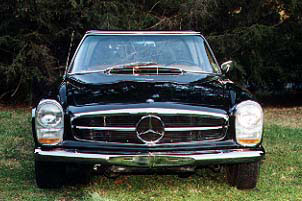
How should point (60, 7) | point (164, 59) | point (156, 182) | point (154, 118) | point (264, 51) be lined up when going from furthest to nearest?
point (264, 51)
point (60, 7)
point (164, 59)
point (156, 182)
point (154, 118)

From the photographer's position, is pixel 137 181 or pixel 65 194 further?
pixel 137 181

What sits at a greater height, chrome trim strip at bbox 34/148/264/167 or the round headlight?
the round headlight

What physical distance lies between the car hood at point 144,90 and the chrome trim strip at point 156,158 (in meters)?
0.44

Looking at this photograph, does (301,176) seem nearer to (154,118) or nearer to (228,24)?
(154,118)

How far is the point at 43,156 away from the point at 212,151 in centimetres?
146

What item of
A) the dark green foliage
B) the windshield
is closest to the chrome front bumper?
the windshield

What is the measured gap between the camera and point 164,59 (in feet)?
20.8

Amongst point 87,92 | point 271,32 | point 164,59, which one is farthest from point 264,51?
point 87,92

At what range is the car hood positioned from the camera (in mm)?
5070

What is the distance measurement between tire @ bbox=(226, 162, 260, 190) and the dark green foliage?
829cm

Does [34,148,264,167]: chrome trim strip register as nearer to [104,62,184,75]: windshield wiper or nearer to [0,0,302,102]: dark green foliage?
[104,62,184,75]: windshield wiper

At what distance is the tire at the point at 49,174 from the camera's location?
17.4ft

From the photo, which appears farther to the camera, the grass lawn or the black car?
the grass lawn

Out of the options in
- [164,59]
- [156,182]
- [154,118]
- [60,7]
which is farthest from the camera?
[60,7]
